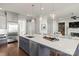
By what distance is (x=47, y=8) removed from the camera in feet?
6.08

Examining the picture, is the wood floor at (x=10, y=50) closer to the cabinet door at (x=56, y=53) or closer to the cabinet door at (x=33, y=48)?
Result: the cabinet door at (x=33, y=48)

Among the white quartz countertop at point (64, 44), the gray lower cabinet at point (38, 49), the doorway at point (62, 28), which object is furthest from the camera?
the doorway at point (62, 28)

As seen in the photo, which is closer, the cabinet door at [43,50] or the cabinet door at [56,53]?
the cabinet door at [56,53]

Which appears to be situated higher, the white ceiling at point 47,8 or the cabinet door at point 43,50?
the white ceiling at point 47,8

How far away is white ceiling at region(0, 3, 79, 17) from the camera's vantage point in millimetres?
1763

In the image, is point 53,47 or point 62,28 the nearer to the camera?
point 53,47

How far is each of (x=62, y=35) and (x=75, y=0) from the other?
2.46 feet

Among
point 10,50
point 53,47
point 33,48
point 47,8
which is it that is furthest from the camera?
point 33,48

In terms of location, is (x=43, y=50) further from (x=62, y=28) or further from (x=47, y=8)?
(x=47, y=8)

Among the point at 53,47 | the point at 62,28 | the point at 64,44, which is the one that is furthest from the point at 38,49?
the point at 62,28

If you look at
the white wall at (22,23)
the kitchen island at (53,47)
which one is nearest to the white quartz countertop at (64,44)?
the kitchen island at (53,47)

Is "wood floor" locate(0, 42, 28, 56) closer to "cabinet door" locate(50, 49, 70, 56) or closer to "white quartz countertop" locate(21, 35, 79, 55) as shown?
"white quartz countertop" locate(21, 35, 79, 55)

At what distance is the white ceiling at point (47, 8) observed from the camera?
1.76m

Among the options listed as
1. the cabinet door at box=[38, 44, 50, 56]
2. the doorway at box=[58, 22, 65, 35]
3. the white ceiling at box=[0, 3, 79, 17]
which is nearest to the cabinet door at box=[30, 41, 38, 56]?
the cabinet door at box=[38, 44, 50, 56]
